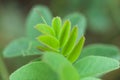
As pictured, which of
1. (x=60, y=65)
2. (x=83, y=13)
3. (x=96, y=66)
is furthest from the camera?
(x=83, y=13)

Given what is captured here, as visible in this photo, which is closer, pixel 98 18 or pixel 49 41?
pixel 49 41

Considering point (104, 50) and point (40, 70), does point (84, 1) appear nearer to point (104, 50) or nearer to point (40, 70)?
point (104, 50)

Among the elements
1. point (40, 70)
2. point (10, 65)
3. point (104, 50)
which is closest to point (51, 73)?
point (40, 70)

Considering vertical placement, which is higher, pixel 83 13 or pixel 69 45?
pixel 69 45

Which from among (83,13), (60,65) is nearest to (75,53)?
(60,65)

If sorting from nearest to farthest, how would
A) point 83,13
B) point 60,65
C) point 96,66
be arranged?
point 60,65
point 96,66
point 83,13

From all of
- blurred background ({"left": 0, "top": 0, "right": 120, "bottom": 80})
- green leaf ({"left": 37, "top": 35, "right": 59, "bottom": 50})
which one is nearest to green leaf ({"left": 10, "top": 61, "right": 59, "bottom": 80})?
green leaf ({"left": 37, "top": 35, "right": 59, "bottom": 50})

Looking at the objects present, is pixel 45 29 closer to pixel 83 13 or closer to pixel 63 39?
pixel 63 39
